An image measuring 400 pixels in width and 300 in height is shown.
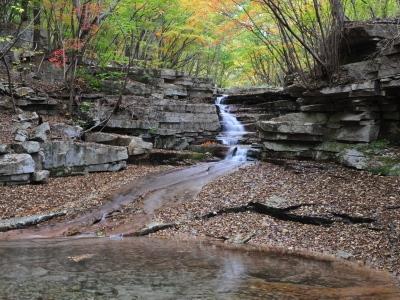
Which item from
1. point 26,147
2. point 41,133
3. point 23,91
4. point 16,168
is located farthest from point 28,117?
point 16,168

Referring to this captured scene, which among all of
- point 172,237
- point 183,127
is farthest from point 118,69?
point 172,237

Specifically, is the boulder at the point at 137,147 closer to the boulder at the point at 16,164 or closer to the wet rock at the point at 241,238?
the boulder at the point at 16,164

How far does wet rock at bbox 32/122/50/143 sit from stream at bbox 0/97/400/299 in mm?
4198

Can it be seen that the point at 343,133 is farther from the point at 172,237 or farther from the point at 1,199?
the point at 1,199

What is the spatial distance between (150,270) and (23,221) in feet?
15.5

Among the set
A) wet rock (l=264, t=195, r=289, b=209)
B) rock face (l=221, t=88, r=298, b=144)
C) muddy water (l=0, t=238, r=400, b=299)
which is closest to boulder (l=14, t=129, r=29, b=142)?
muddy water (l=0, t=238, r=400, b=299)

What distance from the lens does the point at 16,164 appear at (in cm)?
1251

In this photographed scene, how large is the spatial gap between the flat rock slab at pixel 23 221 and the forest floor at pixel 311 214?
2845 mm

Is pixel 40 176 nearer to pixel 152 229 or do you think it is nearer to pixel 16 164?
pixel 16 164

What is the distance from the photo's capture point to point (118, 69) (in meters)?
21.2

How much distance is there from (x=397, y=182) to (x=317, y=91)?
14.0 feet

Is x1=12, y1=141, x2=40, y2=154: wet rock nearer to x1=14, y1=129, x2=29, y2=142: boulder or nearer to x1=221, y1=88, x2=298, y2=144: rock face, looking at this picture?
x1=14, y1=129, x2=29, y2=142: boulder

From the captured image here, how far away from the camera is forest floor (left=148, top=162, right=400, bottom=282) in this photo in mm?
8734

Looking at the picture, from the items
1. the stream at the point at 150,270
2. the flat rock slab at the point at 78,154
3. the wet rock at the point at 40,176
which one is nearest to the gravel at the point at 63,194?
the wet rock at the point at 40,176
